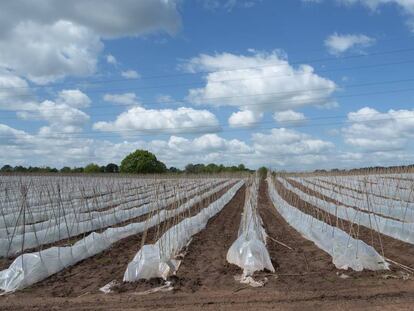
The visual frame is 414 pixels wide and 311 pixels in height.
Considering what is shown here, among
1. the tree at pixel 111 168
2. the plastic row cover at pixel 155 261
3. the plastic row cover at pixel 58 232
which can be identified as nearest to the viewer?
the plastic row cover at pixel 155 261

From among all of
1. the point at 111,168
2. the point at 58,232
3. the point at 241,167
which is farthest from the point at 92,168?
the point at 58,232

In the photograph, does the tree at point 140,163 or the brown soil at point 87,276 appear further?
the tree at point 140,163

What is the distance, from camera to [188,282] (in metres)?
5.64

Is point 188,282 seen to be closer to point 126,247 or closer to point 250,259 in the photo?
point 250,259

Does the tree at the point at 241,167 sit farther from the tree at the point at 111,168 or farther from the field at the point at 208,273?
the field at the point at 208,273

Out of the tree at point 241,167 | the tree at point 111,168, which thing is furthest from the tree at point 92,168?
the tree at point 241,167

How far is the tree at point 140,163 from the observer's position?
229ft

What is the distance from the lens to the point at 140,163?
6988 cm

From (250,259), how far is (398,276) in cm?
194

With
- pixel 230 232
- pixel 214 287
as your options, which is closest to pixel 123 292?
pixel 214 287

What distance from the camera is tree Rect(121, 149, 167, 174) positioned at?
229 ft

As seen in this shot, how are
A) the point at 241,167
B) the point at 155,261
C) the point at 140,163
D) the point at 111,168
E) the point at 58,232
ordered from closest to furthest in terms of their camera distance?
the point at 155,261, the point at 58,232, the point at 140,163, the point at 111,168, the point at 241,167

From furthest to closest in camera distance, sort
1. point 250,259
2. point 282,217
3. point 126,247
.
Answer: point 282,217 < point 126,247 < point 250,259

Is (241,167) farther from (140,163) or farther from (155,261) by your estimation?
(155,261)
